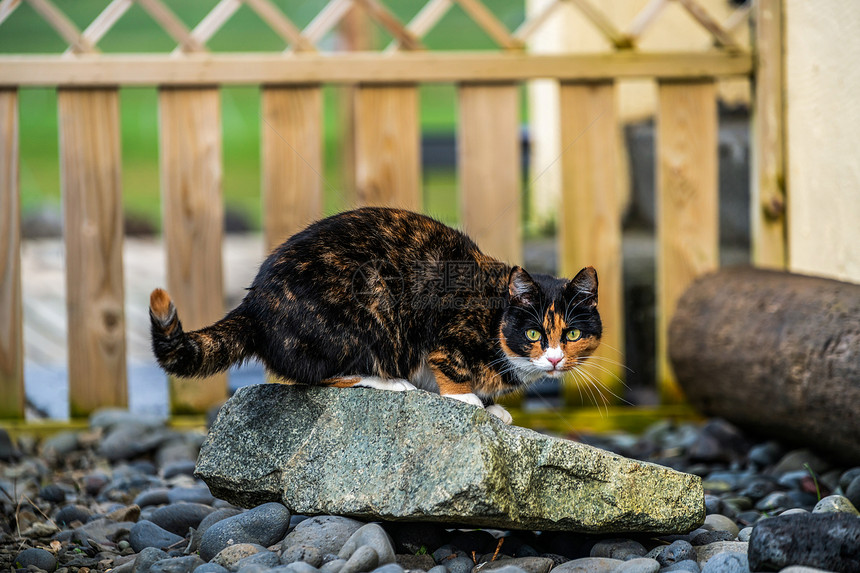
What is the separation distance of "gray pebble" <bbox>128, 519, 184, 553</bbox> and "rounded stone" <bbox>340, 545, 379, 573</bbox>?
0.81 meters

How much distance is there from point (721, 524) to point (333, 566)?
4.57ft

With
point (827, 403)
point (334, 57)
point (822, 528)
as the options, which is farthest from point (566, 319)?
point (334, 57)

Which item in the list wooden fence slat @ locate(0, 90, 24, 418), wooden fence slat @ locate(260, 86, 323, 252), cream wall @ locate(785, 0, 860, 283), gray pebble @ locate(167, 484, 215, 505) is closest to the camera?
gray pebble @ locate(167, 484, 215, 505)

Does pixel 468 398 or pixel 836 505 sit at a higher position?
pixel 468 398

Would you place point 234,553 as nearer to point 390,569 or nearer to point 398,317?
point 390,569

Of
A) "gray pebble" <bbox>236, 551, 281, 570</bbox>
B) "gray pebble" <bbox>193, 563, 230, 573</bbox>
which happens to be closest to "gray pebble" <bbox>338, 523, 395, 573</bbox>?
"gray pebble" <bbox>236, 551, 281, 570</bbox>

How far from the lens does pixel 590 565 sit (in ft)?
8.00

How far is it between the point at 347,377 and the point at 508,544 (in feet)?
2.50

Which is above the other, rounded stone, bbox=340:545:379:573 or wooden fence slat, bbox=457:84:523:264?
wooden fence slat, bbox=457:84:523:264

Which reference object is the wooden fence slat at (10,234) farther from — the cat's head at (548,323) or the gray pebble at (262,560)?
the cat's head at (548,323)

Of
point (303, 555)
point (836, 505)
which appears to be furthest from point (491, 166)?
point (303, 555)

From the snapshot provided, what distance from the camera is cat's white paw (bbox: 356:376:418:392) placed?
2.80m

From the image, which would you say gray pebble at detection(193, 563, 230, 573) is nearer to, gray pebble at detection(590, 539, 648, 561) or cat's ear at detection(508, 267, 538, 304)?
gray pebble at detection(590, 539, 648, 561)

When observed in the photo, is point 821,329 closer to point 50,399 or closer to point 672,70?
point 672,70
